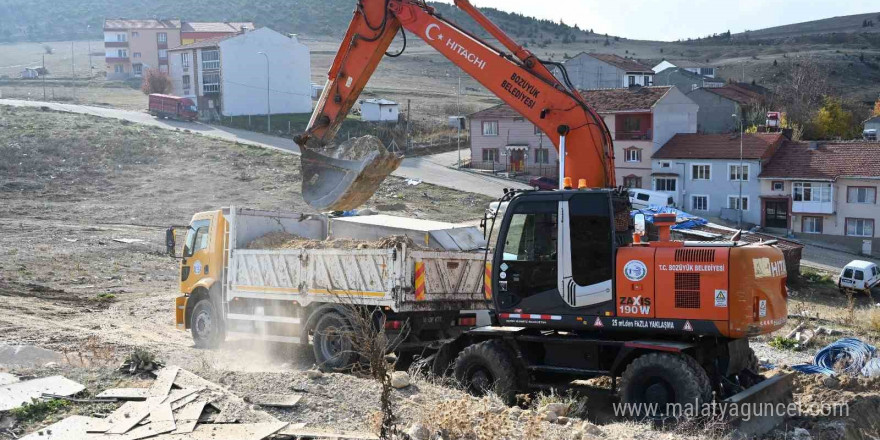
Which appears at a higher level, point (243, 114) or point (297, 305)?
point (243, 114)

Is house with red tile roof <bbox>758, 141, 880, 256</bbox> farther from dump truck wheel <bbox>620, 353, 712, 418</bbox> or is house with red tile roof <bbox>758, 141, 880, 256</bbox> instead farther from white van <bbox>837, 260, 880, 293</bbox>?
dump truck wheel <bbox>620, 353, 712, 418</bbox>

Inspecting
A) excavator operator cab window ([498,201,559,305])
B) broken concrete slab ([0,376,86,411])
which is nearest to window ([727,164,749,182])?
excavator operator cab window ([498,201,559,305])

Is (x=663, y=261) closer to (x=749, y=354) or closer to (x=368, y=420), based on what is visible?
(x=749, y=354)

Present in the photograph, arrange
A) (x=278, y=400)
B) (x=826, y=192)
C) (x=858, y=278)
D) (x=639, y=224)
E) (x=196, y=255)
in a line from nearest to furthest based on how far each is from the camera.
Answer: (x=278, y=400) → (x=639, y=224) → (x=196, y=255) → (x=858, y=278) → (x=826, y=192)

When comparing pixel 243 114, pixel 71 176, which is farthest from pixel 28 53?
pixel 71 176

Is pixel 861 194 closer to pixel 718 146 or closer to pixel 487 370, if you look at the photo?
pixel 718 146

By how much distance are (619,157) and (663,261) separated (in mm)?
50824

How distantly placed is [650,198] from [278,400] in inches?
1766

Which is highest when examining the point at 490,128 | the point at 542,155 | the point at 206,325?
the point at 490,128

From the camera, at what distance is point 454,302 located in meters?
14.8

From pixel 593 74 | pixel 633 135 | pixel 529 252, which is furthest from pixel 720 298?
pixel 593 74

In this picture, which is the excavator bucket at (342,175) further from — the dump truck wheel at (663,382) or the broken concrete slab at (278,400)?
the dump truck wheel at (663,382)

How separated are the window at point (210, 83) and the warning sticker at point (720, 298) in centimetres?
7027

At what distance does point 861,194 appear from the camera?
52031mm
